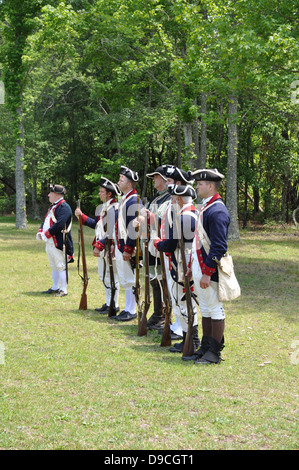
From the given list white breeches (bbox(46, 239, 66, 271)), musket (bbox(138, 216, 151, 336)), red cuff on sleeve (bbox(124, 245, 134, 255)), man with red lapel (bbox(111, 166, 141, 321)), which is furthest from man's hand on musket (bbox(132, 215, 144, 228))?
white breeches (bbox(46, 239, 66, 271))

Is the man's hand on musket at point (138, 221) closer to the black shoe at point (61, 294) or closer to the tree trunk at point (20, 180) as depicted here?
the black shoe at point (61, 294)

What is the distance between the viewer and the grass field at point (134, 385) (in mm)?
4461

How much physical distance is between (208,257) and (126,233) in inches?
103

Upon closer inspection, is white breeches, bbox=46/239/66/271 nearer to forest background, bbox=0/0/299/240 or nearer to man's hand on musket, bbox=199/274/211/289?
man's hand on musket, bbox=199/274/211/289

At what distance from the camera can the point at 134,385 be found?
5.70 meters

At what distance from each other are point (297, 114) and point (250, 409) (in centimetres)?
2492

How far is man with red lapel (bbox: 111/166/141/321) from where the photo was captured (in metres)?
8.38

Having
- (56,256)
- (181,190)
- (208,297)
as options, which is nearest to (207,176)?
(181,190)

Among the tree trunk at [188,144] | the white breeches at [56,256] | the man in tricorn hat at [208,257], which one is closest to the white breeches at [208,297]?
the man in tricorn hat at [208,257]

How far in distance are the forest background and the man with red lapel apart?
702 cm

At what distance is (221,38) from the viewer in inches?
608

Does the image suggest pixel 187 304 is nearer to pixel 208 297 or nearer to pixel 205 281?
pixel 208 297

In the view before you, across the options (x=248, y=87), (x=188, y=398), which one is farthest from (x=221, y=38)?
(x=188, y=398)

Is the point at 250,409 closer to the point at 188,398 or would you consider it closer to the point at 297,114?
the point at 188,398
